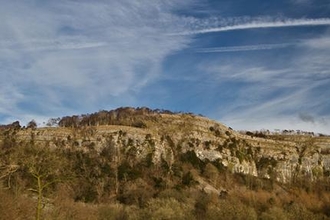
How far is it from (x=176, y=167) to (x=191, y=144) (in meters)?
15.2

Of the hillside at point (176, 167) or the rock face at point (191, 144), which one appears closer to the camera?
the hillside at point (176, 167)

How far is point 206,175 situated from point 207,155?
36.0ft

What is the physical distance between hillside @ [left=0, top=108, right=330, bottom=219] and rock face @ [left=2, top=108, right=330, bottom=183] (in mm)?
267

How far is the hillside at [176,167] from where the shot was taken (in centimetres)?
7231

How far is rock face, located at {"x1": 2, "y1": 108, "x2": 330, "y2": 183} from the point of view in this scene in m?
116

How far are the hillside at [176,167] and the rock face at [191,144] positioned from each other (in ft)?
0.88

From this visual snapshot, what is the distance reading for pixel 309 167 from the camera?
148 m

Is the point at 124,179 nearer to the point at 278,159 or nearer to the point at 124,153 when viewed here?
the point at 124,153

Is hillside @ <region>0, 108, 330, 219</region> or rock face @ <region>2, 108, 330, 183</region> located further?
rock face @ <region>2, 108, 330, 183</region>

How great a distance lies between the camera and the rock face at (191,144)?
11588 cm

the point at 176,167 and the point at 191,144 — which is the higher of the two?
the point at 191,144

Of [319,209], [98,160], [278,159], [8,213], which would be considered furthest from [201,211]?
[278,159]

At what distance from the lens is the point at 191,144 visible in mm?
127688

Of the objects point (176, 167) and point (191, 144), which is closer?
point (176, 167)
